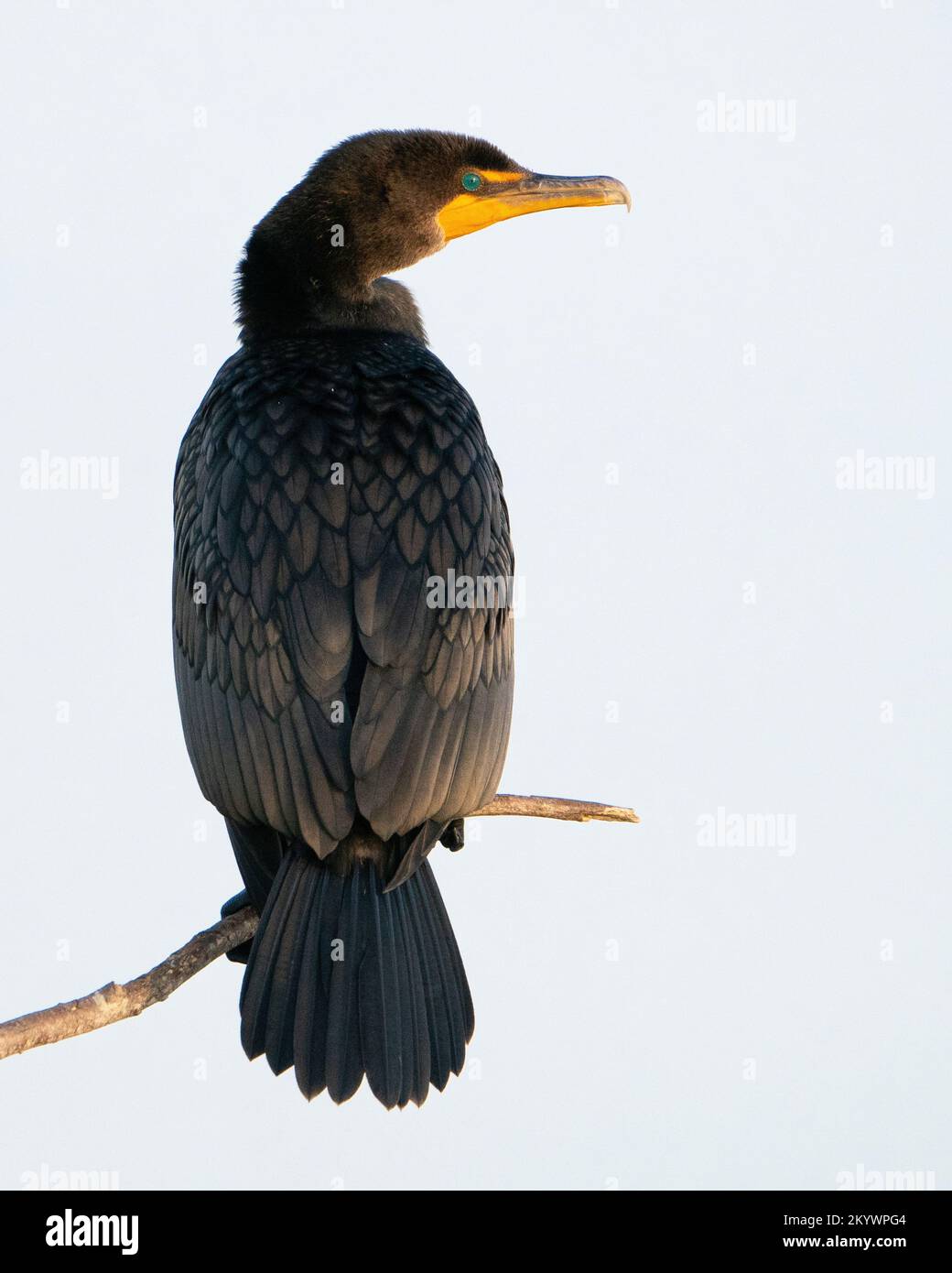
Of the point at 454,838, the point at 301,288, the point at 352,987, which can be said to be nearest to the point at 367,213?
the point at 301,288

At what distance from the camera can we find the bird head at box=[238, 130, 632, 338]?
505cm

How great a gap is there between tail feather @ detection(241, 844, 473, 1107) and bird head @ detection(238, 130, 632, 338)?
2.05 meters

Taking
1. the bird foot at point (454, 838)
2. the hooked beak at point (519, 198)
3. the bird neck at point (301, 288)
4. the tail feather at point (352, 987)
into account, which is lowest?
the tail feather at point (352, 987)

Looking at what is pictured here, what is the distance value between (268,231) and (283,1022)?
8.89ft

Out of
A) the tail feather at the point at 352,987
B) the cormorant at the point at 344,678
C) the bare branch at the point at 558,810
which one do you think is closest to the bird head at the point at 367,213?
the cormorant at the point at 344,678

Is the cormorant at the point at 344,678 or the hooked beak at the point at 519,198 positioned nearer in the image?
the cormorant at the point at 344,678

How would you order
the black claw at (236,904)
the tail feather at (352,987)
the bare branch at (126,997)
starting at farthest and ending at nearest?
the black claw at (236,904)
the tail feather at (352,987)
the bare branch at (126,997)

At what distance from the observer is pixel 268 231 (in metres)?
5.20

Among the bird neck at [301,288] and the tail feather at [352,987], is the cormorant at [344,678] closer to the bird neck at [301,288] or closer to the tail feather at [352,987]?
the tail feather at [352,987]

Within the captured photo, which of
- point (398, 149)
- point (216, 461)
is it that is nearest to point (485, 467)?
point (216, 461)

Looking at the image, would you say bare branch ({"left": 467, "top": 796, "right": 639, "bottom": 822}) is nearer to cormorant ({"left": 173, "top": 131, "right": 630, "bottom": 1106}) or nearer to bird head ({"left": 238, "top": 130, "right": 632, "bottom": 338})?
cormorant ({"left": 173, "top": 131, "right": 630, "bottom": 1106})

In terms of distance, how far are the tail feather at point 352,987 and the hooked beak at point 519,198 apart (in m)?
2.39

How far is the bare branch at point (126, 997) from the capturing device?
3.62 metres

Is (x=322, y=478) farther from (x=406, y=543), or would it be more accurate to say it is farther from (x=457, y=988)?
(x=457, y=988)
